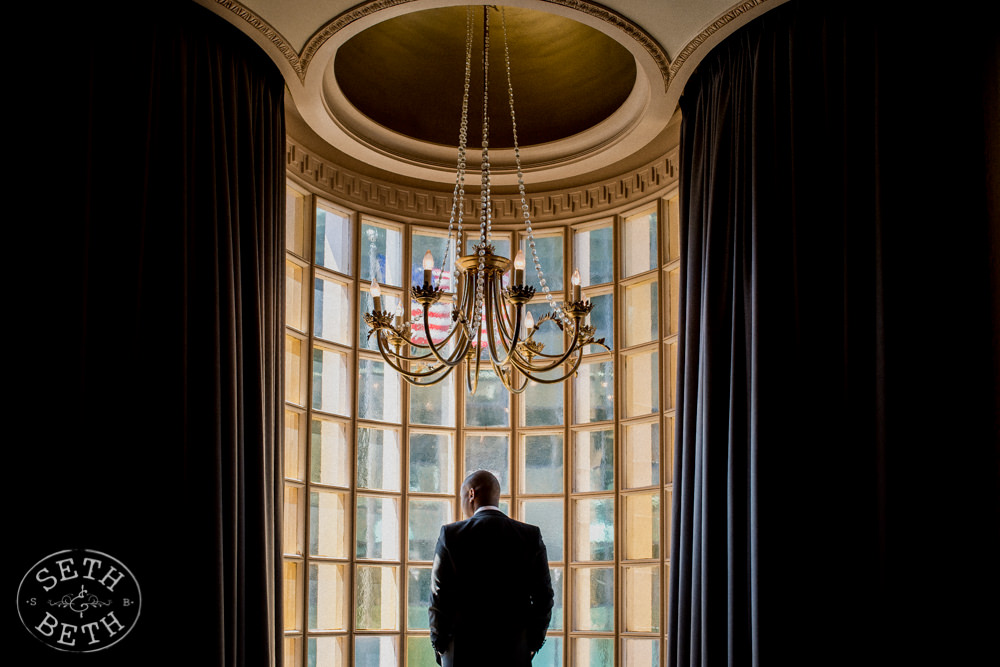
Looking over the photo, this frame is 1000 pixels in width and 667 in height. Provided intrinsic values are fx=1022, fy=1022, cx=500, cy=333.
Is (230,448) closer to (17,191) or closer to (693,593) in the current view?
(17,191)

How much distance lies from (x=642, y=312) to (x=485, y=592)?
1897mm

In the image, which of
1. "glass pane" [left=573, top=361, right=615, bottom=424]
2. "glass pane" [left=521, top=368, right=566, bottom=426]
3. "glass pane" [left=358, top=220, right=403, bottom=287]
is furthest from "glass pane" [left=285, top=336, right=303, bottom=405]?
"glass pane" [left=573, top=361, right=615, bottom=424]

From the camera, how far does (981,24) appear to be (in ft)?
11.8

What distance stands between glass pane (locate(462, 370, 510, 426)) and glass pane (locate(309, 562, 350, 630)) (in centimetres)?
106

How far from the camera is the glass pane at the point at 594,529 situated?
17.1 ft

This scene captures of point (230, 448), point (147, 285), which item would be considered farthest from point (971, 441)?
point (147, 285)

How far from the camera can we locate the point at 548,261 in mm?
5703

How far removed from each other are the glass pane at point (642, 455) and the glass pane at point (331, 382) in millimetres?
1456

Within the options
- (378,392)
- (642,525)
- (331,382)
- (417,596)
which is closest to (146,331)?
(331,382)

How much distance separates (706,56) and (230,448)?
8.45 ft

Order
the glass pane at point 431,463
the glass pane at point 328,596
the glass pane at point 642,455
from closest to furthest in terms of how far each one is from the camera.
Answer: the glass pane at point 328,596, the glass pane at point 642,455, the glass pane at point 431,463

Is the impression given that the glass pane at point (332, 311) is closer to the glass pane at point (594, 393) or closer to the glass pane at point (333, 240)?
the glass pane at point (333, 240)

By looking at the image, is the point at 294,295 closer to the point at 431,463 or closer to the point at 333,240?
the point at 333,240

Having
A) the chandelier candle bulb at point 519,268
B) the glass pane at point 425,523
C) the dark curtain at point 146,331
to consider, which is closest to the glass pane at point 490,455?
the glass pane at point 425,523
